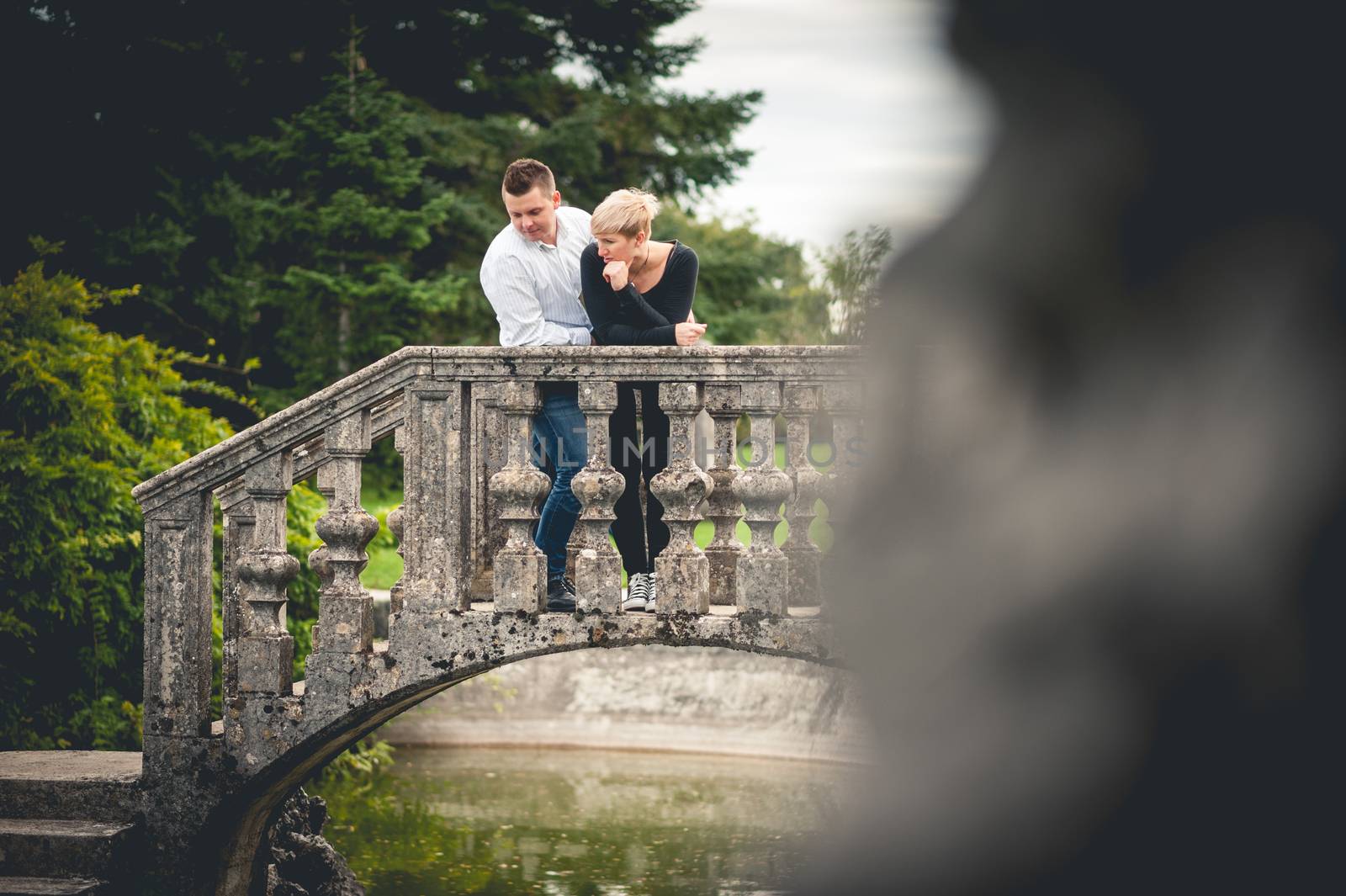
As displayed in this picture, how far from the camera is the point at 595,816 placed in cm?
1106

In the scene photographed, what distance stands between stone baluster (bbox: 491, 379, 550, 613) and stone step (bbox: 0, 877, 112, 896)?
219 centimetres

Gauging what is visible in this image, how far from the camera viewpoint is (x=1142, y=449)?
0.97 m

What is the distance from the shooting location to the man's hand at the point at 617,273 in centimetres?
566

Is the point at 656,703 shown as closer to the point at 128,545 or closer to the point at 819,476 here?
the point at 128,545

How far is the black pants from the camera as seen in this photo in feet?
19.7

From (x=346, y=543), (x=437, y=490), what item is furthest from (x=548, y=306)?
(x=346, y=543)

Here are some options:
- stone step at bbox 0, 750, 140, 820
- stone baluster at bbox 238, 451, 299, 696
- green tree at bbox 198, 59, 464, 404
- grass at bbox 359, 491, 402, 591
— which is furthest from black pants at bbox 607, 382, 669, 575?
green tree at bbox 198, 59, 464, 404

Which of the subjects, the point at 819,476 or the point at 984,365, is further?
the point at 819,476

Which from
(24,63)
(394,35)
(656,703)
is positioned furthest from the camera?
(394,35)

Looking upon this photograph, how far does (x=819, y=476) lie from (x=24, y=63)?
16.8 m

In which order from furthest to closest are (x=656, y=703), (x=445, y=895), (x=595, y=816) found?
(x=656, y=703), (x=595, y=816), (x=445, y=895)

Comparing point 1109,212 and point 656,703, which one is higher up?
point 1109,212

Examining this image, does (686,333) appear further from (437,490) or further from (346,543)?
(346,543)

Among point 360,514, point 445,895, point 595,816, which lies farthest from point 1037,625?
point 595,816
